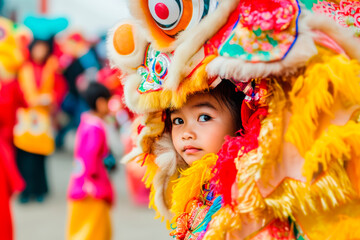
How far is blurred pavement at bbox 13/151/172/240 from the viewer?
527 centimetres

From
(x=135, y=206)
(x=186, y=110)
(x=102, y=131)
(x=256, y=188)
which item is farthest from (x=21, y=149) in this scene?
(x=256, y=188)

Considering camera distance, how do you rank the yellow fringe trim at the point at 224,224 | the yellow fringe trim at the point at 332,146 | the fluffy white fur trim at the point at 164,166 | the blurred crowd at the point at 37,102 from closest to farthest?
the yellow fringe trim at the point at 332,146, the yellow fringe trim at the point at 224,224, the fluffy white fur trim at the point at 164,166, the blurred crowd at the point at 37,102

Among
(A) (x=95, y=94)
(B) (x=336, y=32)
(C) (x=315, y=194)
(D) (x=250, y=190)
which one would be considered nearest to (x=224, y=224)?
(D) (x=250, y=190)

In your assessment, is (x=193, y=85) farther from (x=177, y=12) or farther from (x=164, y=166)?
(x=164, y=166)

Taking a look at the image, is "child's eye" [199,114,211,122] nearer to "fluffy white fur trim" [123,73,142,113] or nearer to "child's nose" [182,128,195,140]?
"child's nose" [182,128,195,140]

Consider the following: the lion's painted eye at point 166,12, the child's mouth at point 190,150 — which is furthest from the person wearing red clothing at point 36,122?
the lion's painted eye at point 166,12

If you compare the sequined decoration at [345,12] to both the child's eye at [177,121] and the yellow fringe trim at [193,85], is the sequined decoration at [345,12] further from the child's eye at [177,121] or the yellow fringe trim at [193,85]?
the child's eye at [177,121]

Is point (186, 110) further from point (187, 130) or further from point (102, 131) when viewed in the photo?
point (102, 131)

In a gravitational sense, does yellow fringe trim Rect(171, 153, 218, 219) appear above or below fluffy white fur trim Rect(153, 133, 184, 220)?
below

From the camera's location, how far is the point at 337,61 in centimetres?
138

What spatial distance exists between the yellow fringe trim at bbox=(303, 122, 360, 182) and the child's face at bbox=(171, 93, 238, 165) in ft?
1.47

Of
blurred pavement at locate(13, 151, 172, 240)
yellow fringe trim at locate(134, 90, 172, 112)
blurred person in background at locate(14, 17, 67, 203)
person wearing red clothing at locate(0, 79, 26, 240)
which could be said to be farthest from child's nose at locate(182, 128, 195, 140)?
blurred person in background at locate(14, 17, 67, 203)

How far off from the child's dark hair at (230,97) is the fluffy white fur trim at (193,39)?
18 centimetres

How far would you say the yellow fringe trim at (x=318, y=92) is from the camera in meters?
1.36
